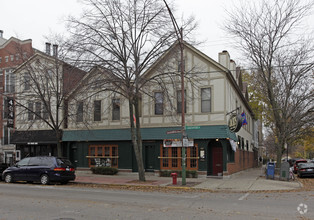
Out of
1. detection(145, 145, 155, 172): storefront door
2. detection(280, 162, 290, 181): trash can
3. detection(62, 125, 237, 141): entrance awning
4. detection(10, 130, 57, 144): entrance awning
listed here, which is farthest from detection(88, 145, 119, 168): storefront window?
detection(280, 162, 290, 181): trash can

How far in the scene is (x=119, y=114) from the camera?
81.5ft

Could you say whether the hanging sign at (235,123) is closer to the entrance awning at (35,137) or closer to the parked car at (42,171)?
the parked car at (42,171)

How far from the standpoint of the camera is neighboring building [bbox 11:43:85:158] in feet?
70.2

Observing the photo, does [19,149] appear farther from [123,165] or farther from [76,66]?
[76,66]

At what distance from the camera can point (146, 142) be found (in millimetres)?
23547

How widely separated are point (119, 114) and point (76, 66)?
7.91 meters

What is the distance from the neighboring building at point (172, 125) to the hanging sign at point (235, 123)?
1.08 feet

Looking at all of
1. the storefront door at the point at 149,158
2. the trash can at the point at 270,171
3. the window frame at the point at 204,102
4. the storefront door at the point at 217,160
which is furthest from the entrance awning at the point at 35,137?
the trash can at the point at 270,171

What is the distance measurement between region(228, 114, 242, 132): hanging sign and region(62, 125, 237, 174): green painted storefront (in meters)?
0.43

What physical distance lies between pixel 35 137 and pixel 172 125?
41.1 feet

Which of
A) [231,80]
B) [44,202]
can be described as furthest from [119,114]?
[44,202]

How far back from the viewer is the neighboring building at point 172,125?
21.1 metres

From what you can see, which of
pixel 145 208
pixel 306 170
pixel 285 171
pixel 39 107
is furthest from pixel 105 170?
pixel 306 170

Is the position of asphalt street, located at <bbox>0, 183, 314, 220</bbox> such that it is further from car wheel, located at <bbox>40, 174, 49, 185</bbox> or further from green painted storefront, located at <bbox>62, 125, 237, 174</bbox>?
green painted storefront, located at <bbox>62, 125, 237, 174</bbox>
